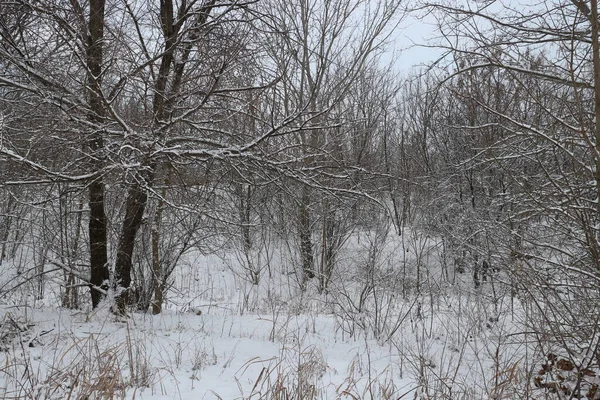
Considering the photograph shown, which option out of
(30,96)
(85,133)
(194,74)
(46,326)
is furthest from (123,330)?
(194,74)

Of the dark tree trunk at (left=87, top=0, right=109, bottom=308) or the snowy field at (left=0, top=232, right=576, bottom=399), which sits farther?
the dark tree trunk at (left=87, top=0, right=109, bottom=308)

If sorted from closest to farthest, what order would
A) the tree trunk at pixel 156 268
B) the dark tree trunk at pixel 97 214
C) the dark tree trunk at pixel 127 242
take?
the dark tree trunk at pixel 97 214, the dark tree trunk at pixel 127 242, the tree trunk at pixel 156 268

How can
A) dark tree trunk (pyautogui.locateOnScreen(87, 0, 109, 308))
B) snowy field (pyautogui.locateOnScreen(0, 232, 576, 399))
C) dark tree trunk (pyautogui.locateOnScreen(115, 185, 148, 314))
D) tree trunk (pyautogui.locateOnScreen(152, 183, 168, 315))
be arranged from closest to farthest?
1. snowy field (pyautogui.locateOnScreen(0, 232, 576, 399))
2. dark tree trunk (pyautogui.locateOnScreen(87, 0, 109, 308))
3. dark tree trunk (pyautogui.locateOnScreen(115, 185, 148, 314))
4. tree trunk (pyautogui.locateOnScreen(152, 183, 168, 315))

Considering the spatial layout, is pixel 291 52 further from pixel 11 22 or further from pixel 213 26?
pixel 11 22

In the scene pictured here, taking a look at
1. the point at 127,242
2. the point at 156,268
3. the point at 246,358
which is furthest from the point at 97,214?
the point at 246,358

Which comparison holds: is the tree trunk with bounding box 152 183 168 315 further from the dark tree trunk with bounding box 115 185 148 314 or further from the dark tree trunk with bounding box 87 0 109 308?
the dark tree trunk with bounding box 87 0 109 308

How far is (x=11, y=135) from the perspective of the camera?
13.9 ft

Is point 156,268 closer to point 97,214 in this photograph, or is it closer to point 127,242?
point 127,242

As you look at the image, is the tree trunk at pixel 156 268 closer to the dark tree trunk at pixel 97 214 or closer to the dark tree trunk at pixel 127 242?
the dark tree trunk at pixel 127 242

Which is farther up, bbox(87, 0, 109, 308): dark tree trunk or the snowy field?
bbox(87, 0, 109, 308): dark tree trunk

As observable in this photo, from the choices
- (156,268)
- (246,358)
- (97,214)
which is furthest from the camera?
(156,268)

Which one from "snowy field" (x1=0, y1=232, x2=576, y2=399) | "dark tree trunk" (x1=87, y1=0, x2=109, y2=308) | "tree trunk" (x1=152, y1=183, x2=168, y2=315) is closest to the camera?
"snowy field" (x1=0, y1=232, x2=576, y2=399)

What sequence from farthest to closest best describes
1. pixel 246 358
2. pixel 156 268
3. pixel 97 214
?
pixel 156 268 < pixel 97 214 < pixel 246 358

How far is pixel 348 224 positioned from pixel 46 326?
718 centimetres
